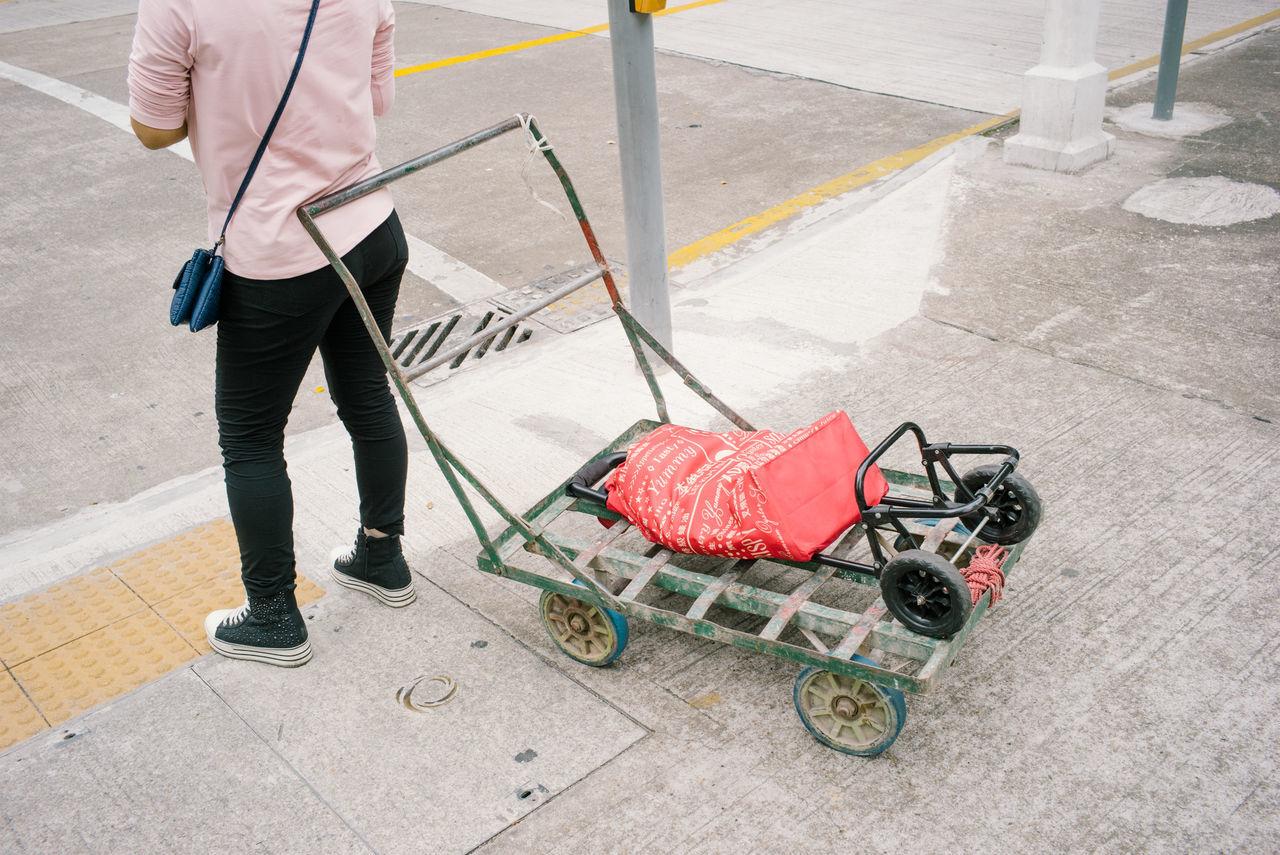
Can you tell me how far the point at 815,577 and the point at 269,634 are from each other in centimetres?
154

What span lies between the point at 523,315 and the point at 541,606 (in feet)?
2.69

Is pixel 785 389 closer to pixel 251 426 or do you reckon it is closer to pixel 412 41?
pixel 251 426

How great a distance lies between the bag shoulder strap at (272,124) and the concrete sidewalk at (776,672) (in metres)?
1.29

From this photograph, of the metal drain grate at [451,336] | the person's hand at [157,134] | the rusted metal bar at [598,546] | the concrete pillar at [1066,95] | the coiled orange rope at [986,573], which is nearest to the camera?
the person's hand at [157,134]

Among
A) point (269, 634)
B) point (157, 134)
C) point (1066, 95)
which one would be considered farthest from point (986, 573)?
point (1066, 95)

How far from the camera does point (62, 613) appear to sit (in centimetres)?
340

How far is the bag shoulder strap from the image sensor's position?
2.47 meters

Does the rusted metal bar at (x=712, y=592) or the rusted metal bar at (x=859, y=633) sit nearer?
the rusted metal bar at (x=859, y=633)

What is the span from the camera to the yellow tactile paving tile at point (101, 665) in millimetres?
3043

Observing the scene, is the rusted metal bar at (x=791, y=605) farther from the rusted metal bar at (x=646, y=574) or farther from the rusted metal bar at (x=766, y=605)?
the rusted metal bar at (x=646, y=574)

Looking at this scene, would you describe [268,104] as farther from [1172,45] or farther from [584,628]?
[1172,45]

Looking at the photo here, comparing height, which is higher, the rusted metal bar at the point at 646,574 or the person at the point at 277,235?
the person at the point at 277,235

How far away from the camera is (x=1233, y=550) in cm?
321

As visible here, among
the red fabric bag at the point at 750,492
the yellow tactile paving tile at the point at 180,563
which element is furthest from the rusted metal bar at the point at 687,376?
the yellow tactile paving tile at the point at 180,563
